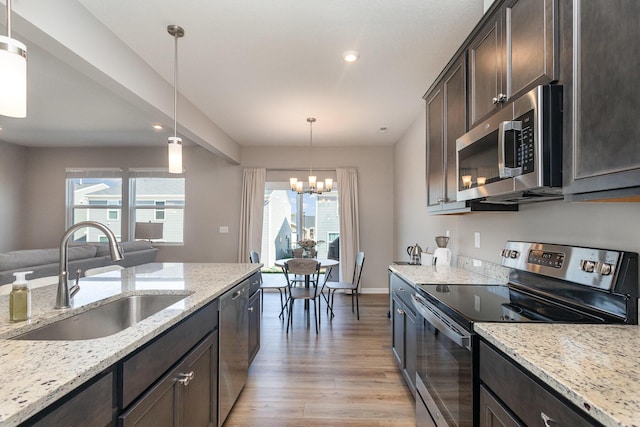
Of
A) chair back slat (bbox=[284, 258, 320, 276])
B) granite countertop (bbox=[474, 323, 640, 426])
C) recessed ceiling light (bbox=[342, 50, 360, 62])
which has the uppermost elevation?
recessed ceiling light (bbox=[342, 50, 360, 62])

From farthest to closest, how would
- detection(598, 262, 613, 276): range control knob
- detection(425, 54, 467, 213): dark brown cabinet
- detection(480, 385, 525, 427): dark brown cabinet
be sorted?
detection(425, 54, 467, 213): dark brown cabinet < detection(598, 262, 613, 276): range control knob < detection(480, 385, 525, 427): dark brown cabinet

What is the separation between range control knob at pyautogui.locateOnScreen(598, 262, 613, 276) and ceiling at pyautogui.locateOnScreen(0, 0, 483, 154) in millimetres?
1715

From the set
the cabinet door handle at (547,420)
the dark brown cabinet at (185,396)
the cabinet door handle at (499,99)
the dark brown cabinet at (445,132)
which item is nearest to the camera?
the cabinet door handle at (547,420)

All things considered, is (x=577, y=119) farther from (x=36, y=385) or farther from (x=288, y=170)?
(x=288, y=170)

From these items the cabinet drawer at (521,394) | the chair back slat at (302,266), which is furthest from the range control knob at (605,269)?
the chair back slat at (302,266)

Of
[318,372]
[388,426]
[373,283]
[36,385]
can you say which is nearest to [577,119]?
[36,385]

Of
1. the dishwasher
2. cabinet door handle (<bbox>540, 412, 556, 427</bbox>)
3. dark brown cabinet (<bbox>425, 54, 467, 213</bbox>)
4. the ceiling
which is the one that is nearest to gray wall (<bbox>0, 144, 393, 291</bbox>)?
the ceiling

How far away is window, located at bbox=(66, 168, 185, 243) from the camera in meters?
6.00

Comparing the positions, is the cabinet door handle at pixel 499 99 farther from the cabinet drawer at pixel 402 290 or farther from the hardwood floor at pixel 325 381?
the hardwood floor at pixel 325 381

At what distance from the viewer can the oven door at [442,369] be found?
1258mm

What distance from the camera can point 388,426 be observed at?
2.04m

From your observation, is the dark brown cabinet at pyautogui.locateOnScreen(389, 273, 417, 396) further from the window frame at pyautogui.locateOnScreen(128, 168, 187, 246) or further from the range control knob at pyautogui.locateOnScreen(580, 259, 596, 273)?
the window frame at pyautogui.locateOnScreen(128, 168, 187, 246)

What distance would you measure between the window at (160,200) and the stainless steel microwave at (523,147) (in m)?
5.46

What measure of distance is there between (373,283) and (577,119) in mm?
4942
